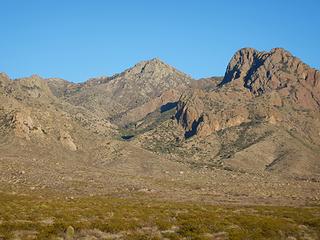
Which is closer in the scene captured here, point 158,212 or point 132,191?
point 158,212

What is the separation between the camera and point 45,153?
13262 cm

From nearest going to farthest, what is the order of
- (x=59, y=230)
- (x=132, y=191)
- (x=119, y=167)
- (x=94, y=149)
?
(x=59, y=230), (x=132, y=191), (x=119, y=167), (x=94, y=149)

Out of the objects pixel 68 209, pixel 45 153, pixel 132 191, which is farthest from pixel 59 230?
pixel 45 153

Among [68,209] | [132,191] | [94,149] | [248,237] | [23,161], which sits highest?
[94,149]

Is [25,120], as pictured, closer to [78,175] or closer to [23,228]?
[78,175]

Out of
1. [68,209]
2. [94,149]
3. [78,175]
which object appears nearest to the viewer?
[68,209]

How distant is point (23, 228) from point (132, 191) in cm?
5194

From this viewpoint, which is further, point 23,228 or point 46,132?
point 46,132

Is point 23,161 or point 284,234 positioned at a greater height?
point 23,161

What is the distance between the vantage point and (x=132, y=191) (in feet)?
263

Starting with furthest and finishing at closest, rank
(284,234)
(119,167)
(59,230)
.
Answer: (119,167), (284,234), (59,230)

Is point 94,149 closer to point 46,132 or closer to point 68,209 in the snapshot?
point 46,132

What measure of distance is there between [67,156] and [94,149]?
18218mm

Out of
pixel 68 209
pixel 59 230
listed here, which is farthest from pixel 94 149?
pixel 59 230
